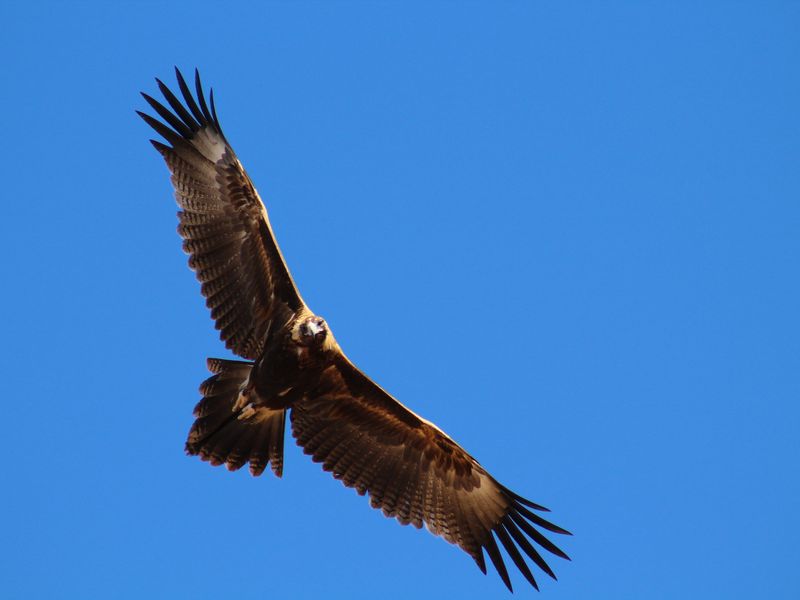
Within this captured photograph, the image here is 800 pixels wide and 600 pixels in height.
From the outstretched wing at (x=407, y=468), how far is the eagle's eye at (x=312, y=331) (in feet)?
3.01

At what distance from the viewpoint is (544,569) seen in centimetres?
1121

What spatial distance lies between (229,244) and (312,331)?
1297mm

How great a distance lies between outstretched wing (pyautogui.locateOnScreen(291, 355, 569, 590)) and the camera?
11.6 m

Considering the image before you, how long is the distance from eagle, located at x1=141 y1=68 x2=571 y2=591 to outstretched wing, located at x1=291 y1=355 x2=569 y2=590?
1cm

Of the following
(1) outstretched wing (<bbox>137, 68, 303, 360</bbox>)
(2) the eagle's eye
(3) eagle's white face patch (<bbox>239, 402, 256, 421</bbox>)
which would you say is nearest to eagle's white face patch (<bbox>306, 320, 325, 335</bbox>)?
(2) the eagle's eye

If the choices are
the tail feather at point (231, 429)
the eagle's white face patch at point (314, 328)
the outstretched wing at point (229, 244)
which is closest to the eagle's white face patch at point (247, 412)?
the tail feather at point (231, 429)

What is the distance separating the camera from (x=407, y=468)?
11.9 meters

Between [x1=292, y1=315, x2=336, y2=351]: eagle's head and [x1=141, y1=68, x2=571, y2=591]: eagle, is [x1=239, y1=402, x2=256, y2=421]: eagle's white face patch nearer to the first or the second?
[x1=141, y1=68, x2=571, y2=591]: eagle

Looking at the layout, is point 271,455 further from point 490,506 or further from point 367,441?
point 490,506

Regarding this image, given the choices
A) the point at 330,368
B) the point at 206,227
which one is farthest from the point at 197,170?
the point at 330,368

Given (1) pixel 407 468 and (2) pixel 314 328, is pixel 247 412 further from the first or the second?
(1) pixel 407 468

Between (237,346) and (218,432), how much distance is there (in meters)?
0.85

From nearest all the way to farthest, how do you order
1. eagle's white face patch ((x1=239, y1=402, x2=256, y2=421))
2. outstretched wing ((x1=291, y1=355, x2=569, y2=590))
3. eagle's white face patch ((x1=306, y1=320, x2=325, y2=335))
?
1. eagle's white face patch ((x1=306, y1=320, x2=325, y2=335))
2. eagle's white face patch ((x1=239, y1=402, x2=256, y2=421))
3. outstretched wing ((x1=291, y1=355, x2=569, y2=590))

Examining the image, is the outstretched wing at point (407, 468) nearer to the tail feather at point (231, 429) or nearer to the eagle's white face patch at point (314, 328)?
the tail feather at point (231, 429)
